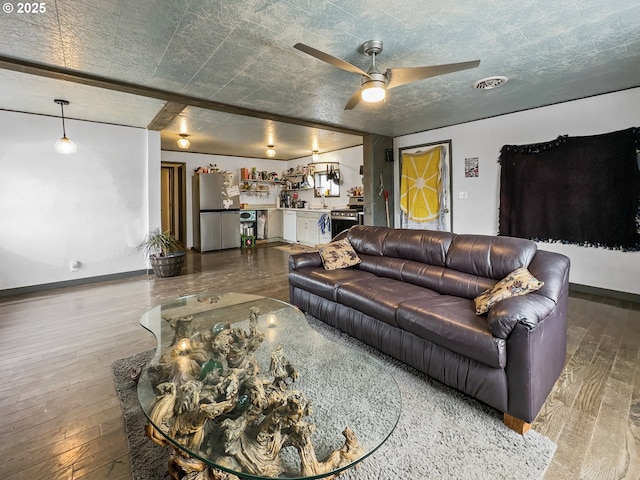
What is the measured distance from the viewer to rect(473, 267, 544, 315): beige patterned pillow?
1855 mm

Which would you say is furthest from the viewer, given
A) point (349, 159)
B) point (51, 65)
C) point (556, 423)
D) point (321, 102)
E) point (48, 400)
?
point (349, 159)

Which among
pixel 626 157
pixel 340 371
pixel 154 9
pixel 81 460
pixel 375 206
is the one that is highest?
pixel 154 9

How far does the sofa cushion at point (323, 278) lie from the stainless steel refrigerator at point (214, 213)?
454 centimetres

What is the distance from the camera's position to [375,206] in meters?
5.66

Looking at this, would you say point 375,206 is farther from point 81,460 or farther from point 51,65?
point 81,460

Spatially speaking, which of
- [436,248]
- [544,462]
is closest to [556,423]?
[544,462]

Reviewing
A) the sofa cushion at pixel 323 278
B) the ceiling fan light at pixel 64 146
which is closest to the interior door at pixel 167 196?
the ceiling fan light at pixel 64 146

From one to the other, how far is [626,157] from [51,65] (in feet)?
19.7

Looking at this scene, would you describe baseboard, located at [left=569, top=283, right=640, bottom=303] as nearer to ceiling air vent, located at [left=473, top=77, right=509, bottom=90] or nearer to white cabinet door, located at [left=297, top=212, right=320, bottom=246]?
ceiling air vent, located at [left=473, top=77, right=509, bottom=90]

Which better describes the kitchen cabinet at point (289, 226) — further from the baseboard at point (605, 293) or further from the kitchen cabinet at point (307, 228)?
the baseboard at point (605, 293)

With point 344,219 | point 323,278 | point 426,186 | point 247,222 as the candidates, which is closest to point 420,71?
point 323,278

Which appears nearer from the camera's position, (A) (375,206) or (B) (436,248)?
(B) (436,248)

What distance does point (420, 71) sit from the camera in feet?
7.51

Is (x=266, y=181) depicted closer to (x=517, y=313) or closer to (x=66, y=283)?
(x=66, y=283)
